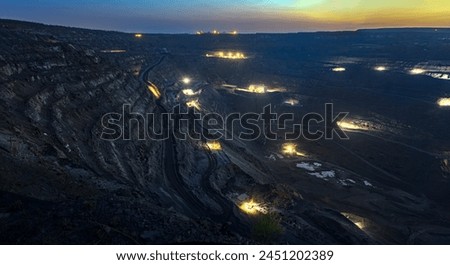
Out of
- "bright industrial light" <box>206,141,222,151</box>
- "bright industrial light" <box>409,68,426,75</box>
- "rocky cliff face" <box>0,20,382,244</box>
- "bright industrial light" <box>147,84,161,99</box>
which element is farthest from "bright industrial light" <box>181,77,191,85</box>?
"bright industrial light" <box>409,68,426,75</box>

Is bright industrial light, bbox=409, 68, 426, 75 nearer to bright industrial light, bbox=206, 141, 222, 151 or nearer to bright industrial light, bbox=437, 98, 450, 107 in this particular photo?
bright industrial light, bbox=437, 98, 450, 107

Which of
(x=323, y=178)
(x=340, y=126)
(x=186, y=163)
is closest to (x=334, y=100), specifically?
(x=340, y=126)

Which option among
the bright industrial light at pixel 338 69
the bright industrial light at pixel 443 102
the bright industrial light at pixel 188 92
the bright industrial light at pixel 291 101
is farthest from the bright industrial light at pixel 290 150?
the bright industrial light at pixel 338 69

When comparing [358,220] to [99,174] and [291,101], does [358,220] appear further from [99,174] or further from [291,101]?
[291,101]

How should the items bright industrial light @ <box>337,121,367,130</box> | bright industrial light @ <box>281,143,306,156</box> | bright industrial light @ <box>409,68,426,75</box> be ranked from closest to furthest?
bright industrial light @ <box>281,143,306,156</box> → bright industrial light @ <box>337,121,367,130</box> → bright industrial light @ <box>409,68,426,75</box>

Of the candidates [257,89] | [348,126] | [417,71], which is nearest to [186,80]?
[257,89]

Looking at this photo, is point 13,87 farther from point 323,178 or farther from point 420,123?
point 420,123

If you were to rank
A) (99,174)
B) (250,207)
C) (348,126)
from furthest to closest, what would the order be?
(348,126) → (250,207) → (99,174)

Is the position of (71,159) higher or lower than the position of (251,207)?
higher
